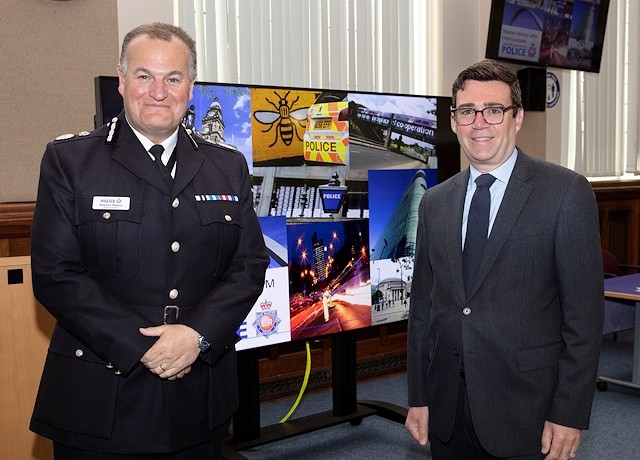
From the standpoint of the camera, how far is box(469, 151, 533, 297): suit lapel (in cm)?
174

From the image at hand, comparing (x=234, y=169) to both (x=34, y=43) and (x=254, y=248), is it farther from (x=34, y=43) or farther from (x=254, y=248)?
(x=34, y=43)

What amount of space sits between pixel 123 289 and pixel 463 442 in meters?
0.94

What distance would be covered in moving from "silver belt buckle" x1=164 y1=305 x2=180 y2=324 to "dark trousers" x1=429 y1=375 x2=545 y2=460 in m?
0.73

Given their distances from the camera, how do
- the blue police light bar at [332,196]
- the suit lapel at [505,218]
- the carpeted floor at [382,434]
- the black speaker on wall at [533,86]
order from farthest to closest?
the black speaker on wall at [533,86], the carpeted floor at [382,434], the blue police light bar at [332,196], the suit lapel at [505,218]

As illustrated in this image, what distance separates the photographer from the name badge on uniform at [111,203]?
167 cm

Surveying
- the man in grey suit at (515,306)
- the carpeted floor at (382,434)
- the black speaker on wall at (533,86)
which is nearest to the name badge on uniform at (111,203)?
the man in grey suit at (515,306)

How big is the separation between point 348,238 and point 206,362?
148 cm

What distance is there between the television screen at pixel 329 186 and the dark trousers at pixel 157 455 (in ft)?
3.41

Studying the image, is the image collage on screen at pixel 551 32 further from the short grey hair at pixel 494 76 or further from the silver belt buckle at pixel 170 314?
the silver belt buckle at pixel 170 314

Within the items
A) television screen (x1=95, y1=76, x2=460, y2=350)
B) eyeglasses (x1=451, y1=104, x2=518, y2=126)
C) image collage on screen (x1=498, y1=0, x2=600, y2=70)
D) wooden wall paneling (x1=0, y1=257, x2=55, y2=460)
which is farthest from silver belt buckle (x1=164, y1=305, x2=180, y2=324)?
image collage on screen (x1=498, y1=0, x2=600, y2=70)

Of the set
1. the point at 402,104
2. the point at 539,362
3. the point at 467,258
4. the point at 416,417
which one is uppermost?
the point at 402,104

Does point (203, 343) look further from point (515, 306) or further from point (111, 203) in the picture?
point (515, 306)

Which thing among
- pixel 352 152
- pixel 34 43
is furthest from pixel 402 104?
pixel 34 43

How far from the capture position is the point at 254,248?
6.16 ft
